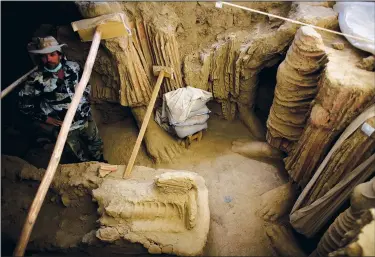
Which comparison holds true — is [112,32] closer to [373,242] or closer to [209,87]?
[209,87]

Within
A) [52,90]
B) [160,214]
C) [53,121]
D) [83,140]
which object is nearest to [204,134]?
[83,140]

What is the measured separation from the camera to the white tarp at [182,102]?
4156mm

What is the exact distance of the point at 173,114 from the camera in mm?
4203

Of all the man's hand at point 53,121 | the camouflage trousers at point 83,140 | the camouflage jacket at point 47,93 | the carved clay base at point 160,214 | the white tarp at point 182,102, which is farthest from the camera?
the white tarp at point 182,102

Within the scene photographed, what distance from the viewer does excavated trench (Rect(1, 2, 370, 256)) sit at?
3.22m

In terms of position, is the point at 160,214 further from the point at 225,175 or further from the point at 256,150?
the point at 256,150

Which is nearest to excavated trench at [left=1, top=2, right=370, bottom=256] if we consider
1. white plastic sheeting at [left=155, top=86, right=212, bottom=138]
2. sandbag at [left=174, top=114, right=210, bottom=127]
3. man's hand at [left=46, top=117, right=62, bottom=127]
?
white plastic sheeting at [left=155, top=86, right=212, bottom=138]

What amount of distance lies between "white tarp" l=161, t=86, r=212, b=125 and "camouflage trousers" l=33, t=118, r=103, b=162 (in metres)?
1.19

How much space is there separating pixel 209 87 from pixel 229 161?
4.21ft

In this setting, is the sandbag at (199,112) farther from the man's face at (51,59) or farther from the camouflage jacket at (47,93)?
the man's face at (51,59)

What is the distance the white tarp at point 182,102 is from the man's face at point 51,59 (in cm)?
161

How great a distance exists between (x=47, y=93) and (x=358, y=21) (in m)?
4.03

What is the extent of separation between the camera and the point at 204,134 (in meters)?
4.93

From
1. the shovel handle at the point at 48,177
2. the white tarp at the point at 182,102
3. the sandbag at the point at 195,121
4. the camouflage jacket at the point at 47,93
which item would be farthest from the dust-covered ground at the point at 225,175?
the shovel handle at the point at 48,177
